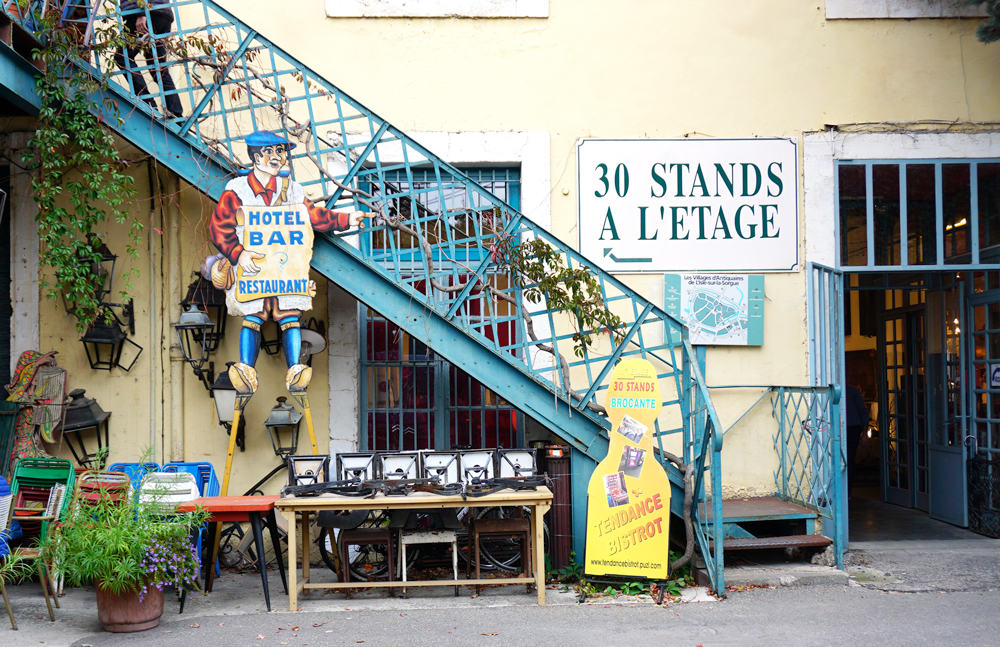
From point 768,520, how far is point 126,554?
4878 millimetres

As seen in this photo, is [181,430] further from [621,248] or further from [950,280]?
[950,280]

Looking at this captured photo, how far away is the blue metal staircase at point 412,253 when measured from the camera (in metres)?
6.50

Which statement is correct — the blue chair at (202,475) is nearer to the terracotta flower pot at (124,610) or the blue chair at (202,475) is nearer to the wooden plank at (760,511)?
the terracotta flower pot at (124,610)

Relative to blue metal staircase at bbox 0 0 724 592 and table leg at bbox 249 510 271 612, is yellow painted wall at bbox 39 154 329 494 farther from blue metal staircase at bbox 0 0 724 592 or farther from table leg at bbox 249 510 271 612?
table leg at bbox 249 510 271 612

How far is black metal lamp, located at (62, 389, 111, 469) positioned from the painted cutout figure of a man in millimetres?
1490

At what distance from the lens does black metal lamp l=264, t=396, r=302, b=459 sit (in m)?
7.34

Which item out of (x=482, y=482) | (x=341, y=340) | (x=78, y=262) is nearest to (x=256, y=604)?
(x=482, y=482)

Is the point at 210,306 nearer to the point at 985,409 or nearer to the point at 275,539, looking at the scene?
the point at 275,539

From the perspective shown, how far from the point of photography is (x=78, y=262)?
7.08 meters

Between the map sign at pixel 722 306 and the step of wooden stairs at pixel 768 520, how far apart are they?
1537 millimetres

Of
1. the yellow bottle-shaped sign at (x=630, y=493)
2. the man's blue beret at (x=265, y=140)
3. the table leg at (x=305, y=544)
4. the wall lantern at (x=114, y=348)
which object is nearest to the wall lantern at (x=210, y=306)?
the wall lantern at (x=114, y=348)

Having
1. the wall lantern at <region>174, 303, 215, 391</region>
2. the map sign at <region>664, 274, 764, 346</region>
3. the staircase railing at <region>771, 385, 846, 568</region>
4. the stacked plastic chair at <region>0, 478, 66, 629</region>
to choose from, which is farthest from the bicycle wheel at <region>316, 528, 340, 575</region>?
the staircase railing at <region>771, 385, 846, 568</region>

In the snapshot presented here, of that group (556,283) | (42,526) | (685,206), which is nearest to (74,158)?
(42,526)

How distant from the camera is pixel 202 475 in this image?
7.07 metres
